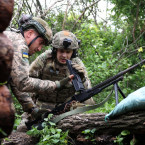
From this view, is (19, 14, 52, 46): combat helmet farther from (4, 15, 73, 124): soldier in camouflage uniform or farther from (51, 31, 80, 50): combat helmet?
(51, 31, 80, 50): combat helmet

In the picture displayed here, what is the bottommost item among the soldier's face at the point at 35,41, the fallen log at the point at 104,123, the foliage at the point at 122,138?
the foliage at the point at 122,138

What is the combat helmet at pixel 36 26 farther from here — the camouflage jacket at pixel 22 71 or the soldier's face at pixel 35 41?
the camouflage jacket at pixel 22 71

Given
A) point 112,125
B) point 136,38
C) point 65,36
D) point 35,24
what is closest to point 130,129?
point 112,125

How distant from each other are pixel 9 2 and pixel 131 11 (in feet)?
23.6

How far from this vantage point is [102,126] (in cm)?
294

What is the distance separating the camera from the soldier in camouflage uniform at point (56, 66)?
4.84 m

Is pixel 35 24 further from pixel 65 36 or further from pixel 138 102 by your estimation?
pixel 138 102

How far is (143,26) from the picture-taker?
8.02 m

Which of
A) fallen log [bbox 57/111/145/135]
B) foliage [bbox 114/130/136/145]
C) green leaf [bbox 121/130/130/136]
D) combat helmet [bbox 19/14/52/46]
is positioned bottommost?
foliage [bbox 114/130/136/145]

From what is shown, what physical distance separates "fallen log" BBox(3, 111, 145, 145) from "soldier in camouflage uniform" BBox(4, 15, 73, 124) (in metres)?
0.71

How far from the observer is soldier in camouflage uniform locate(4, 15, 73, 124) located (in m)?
3.52

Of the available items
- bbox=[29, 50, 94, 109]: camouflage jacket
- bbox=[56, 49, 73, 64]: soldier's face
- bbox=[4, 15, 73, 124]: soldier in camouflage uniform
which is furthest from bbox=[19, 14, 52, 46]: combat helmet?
bbox=[29, 50, 94, 109]: camouflage jacket

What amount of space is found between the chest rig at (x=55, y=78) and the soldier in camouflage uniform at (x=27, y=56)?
0.80 m

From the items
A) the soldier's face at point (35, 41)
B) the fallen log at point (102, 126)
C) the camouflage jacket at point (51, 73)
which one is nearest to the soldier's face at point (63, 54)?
the camouflage jacket at point (51, 73)
